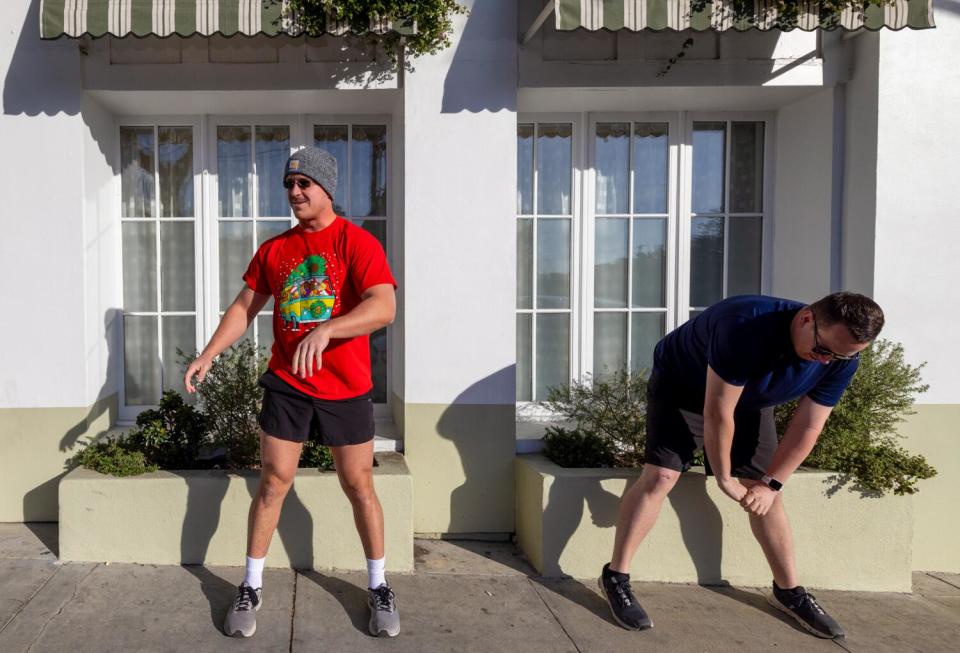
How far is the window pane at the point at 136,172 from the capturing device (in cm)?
500

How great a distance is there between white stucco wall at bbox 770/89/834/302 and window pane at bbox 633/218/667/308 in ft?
2.47

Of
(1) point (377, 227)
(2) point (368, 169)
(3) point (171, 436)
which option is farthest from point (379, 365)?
(3) point (171, 436)

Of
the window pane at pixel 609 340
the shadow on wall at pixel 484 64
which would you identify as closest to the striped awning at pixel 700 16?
the shadow on wall at pixel 484 64

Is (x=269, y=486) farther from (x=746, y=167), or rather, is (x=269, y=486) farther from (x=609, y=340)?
(x=746, y=167)

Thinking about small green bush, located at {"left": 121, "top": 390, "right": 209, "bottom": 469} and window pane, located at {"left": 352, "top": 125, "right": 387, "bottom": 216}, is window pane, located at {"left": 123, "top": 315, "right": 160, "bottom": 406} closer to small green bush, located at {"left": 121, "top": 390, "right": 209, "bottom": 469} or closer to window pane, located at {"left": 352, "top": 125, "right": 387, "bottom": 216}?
small green bush, located at {"left": 121, "top": 390, "right": 209, "bottom": 469}

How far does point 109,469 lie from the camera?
3.99 metres

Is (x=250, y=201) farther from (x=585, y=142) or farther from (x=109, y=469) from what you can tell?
(x=585, y=142)

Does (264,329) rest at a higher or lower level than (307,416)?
higher

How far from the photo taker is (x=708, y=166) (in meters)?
5.16

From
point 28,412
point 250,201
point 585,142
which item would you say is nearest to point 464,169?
point 585,142

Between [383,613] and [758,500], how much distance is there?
5.58 feet

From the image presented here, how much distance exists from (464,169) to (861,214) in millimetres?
2352

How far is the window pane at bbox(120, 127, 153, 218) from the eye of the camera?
5.00 m

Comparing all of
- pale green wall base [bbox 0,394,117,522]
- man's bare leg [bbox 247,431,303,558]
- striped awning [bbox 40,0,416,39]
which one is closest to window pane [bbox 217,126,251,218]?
striped awning [bbox 40,0,416,39]
